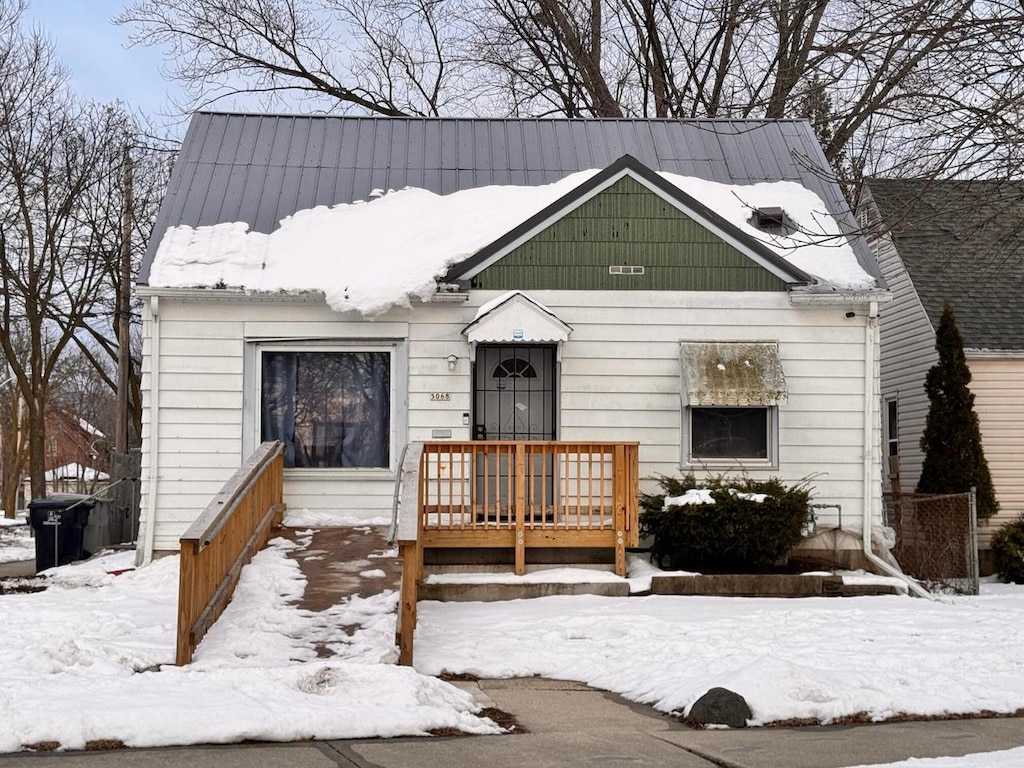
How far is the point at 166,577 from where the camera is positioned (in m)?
11.8

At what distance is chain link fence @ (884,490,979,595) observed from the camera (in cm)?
1399

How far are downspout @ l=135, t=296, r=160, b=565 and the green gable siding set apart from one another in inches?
137

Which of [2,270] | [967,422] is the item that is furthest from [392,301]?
[2,270]

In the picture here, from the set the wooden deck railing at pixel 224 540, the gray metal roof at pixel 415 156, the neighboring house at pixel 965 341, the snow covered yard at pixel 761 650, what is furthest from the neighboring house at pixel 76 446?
the snow covered yard at pixel 761 650

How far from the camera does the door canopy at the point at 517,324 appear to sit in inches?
490

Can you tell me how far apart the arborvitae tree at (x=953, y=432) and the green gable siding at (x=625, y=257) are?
4.96m

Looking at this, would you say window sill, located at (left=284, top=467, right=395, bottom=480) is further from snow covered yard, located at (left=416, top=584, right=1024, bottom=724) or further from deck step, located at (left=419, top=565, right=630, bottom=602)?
snow covered yard, located at (left=416, top=584, right=1024, bottom=724)

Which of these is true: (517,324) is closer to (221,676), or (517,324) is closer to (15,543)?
(221,676)

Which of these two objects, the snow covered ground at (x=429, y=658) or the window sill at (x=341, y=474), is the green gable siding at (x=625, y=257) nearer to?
the window sill at (x=341, y=474)

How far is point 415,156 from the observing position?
15.4m

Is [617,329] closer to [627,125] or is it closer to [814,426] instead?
[814,426]

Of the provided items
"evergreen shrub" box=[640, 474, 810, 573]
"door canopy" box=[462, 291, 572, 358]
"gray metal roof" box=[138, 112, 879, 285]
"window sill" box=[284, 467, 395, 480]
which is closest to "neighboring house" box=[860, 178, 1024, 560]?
"gray metal roof" box=[138, 112, 879, 285]

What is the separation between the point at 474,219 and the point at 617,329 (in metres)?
2.23

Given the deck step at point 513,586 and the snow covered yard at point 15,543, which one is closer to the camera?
the deck step at point 513,586
